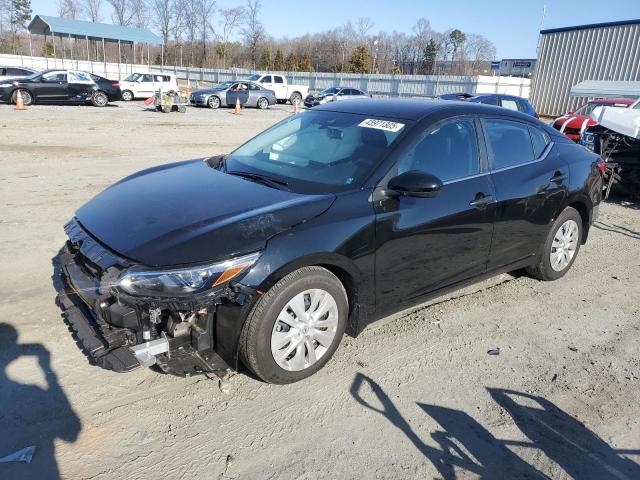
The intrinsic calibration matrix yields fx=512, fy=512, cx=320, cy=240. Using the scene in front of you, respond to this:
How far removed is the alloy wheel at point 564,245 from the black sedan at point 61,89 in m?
22.6

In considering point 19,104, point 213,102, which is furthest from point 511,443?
point 213,102

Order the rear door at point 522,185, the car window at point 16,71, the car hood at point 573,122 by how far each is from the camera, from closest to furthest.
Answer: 1. the rear door at point 522,185
2. the car hood at point 573,122
3. the car window at point 16,71

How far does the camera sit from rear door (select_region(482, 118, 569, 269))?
4.20m

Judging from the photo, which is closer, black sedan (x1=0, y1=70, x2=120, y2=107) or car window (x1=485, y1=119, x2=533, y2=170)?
car window (x1=485, y1=119, x2=533, y2=170)

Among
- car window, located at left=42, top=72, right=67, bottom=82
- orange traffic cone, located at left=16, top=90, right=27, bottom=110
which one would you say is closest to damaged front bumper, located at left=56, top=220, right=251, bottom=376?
orange traffic cone, located at left=16, top=90, right=27, bottom=110

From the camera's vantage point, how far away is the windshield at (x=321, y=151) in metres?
3.51

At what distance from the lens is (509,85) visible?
34.9 metres

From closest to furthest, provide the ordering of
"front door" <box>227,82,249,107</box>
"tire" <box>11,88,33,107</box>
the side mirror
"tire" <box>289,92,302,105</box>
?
the side mirror, "tire" <box>11,88,33,107</box>, "front door" <box>227,82,249,107</box>, "tire" <box>289,92,302,105</box>

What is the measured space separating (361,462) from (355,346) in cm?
116

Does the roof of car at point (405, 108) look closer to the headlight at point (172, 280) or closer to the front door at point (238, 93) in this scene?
the headlight at point (172, 280)

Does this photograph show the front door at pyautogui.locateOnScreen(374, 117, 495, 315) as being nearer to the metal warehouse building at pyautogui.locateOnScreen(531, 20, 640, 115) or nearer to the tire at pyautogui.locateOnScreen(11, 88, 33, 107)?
the tire at pyautogui.locateOnScreen(11, 88, 33, 107)

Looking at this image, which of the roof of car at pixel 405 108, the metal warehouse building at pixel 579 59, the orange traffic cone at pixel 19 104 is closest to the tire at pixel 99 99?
the orange traffic cone at pixel 19 104

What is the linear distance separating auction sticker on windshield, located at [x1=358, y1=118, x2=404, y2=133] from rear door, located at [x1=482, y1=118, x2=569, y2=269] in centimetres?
90

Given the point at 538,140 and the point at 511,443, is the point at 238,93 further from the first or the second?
the point at 511,443
